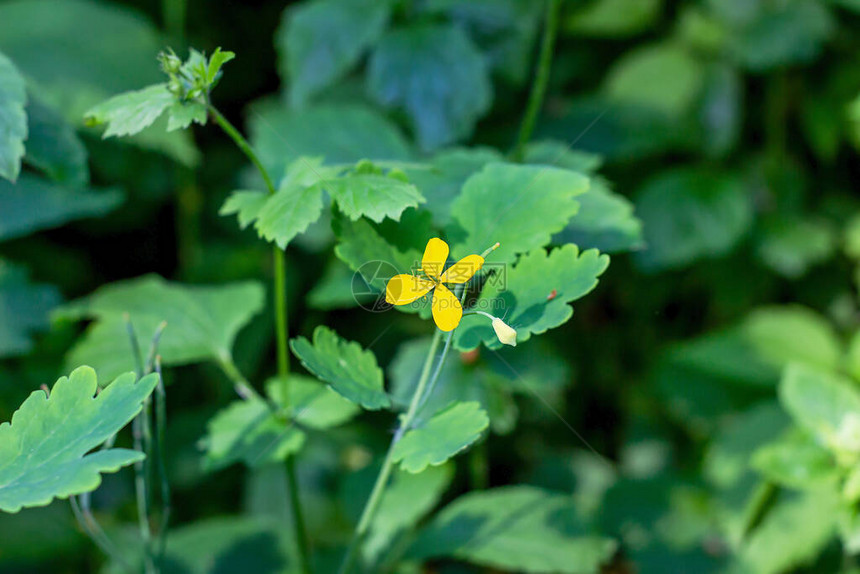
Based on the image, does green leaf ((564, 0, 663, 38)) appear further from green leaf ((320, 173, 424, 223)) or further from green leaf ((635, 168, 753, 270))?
green leaf ((320, 173, 424, 223))

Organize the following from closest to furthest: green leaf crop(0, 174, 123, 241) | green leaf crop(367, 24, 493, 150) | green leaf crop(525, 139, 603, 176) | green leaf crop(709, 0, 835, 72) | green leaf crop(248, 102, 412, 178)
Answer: green leaf crop(525, 139, 603, 176)
green leaf crop(0, 174, 123, 241)
green leaf crop(248, 102, 412, 178)
green leaf crop(367, 24, 493, 150)
green leaf crop(709, 0, 835, 72)

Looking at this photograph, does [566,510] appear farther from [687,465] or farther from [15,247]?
[15,247]

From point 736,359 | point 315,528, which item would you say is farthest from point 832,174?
point 315,528

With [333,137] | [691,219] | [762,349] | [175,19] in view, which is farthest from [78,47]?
[762,349]

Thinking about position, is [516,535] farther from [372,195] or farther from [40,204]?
[40,204]

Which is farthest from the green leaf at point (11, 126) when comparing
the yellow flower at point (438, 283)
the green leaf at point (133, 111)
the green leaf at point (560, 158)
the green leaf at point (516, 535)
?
the green leaf at point (516, 535)

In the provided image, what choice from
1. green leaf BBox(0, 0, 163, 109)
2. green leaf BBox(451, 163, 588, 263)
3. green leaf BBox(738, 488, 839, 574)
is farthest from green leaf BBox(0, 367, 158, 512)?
green leaf BBox(738, 488, 839, 574)
